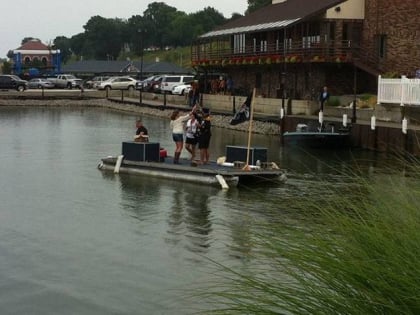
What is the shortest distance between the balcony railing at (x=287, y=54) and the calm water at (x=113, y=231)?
43.9 ft

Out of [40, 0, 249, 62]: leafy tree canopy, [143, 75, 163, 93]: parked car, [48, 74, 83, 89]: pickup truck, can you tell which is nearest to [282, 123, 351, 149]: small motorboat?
[143, 75, 163, 93]: parked car

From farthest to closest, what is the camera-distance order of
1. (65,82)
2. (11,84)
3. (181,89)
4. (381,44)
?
(65,82)
(11,84)
(181,89)
(381,44)

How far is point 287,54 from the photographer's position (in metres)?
46.8

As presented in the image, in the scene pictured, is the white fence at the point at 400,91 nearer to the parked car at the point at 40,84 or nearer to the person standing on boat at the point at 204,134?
the person standing on boat at the point at 204,134

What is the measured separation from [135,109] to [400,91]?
100ft

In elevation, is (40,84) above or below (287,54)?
below

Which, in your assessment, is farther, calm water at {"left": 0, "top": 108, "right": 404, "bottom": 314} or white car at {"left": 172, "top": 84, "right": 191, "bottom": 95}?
white car at {"left": 172, "top": 84, "right": 191, "bottom": 95}

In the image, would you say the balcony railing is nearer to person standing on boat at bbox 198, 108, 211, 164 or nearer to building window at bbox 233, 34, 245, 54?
building window at bbox 233, 34, 245, 54

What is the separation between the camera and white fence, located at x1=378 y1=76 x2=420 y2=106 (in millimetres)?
32875

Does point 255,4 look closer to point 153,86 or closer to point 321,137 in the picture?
point 153,86

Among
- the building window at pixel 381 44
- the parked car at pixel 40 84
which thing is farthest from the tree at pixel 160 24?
the building window at pixel 381 44

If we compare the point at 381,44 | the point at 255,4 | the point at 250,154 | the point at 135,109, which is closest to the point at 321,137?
the point at 250,154

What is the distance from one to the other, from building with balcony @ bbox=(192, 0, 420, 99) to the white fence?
6.25 meters

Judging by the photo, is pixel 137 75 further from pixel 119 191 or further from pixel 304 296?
pixel 304 296
